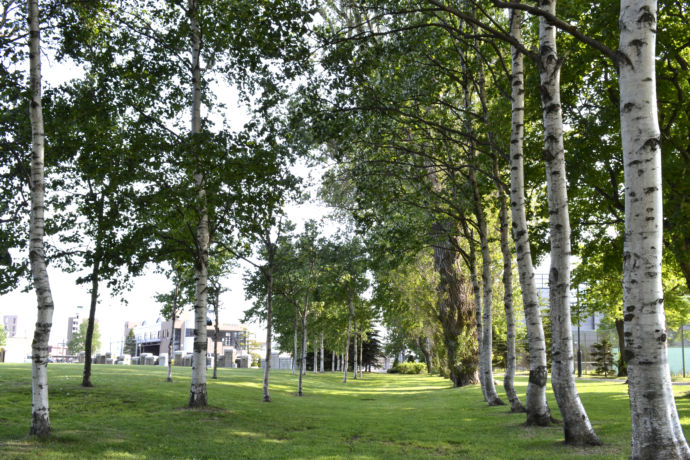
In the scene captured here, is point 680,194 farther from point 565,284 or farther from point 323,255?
point 323,255

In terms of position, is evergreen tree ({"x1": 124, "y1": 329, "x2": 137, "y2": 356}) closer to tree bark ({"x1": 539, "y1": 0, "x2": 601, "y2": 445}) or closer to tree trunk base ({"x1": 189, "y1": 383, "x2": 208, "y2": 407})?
tree trunk base ({"x1": 189, "y1": 383, "x2": 208, "y2": 407})

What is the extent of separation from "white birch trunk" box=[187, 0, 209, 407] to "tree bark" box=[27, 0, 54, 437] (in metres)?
5.23

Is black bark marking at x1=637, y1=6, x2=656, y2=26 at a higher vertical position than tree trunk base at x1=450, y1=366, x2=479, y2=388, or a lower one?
higher

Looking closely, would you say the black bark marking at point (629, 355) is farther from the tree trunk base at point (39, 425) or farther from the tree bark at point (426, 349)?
the tree bark at point (426, 349)

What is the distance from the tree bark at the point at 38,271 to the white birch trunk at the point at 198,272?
523 centimetres

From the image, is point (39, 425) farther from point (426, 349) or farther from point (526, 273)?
point (426, 349)

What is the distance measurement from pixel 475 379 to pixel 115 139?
2323 cm

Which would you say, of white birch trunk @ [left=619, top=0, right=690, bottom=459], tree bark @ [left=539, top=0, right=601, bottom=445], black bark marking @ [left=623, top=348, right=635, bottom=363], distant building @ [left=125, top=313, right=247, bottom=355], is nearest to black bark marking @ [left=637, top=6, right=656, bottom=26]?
white birch trunk @ [left=619, top=0, right=690, bottom=459]

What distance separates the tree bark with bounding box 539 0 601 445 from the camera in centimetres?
923

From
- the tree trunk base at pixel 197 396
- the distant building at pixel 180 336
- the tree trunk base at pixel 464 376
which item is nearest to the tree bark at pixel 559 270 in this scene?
the tree trunk base at pixel 197 396

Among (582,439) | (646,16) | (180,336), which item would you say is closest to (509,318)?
(582,439)

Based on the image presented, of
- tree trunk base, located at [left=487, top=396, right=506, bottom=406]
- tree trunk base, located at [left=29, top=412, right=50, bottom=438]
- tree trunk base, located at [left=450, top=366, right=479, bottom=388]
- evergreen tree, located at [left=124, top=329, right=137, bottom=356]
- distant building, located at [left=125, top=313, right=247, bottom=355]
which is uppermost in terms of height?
tree trunk base, located at [left=29, top=412, right=50, bottom=438]

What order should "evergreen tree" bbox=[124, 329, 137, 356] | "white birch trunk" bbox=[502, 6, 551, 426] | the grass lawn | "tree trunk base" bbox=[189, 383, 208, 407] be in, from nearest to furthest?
the grass lawn
"white birch trunk" bbox=[502, 6, 551, 426]
"tree trunk base" bbox=[189, 383, 208, 407]
"evergreen tree" bbox=[124, 329, 137, 356]

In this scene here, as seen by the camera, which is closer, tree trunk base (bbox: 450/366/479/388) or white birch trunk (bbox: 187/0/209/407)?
white birch trunk (bbox: 187/0/209/407)
